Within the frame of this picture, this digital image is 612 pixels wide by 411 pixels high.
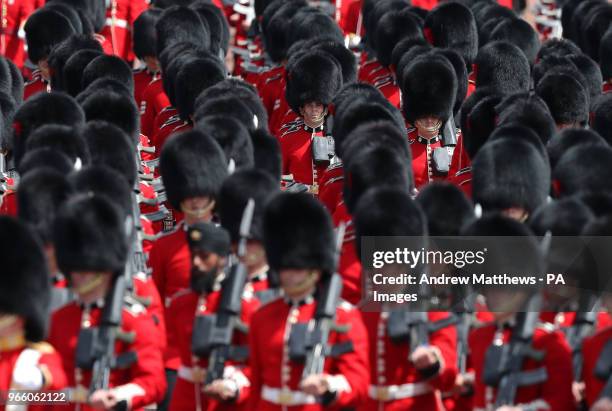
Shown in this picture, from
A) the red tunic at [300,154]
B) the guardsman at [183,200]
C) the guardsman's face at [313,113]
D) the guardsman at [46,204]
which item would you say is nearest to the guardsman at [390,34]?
the guardsman's face at [313,113]

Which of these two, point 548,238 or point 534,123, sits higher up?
point 534,123

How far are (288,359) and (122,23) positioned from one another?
9.16 m

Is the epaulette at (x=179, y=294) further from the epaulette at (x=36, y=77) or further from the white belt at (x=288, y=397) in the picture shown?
the epaulette at (x=36, y=77)

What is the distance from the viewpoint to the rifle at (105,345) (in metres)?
6.55

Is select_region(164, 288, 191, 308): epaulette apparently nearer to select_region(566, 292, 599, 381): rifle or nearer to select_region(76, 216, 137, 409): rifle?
select_region(76, 216, 137, 409): rifle

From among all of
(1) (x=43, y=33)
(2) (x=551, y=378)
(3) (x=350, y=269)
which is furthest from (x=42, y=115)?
(2) (x=551, y=378)

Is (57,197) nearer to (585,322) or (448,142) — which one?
(585,322)

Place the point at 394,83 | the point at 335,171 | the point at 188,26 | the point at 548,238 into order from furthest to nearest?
the point at 188,26
the point at 394,83
the point at 335,171
the point at 548,238

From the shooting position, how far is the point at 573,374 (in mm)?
6387

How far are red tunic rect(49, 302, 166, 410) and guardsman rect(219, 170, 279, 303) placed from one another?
0.48 meters

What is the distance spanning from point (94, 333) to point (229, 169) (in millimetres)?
1759

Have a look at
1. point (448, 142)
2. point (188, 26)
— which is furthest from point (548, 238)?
point (188, 26)

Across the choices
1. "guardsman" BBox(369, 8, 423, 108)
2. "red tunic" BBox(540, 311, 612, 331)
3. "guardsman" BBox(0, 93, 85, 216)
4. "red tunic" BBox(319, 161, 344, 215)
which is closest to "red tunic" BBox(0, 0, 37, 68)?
"guardsman" BBox(369, 8, 423, 108)

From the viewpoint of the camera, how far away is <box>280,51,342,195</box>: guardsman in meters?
10.2
